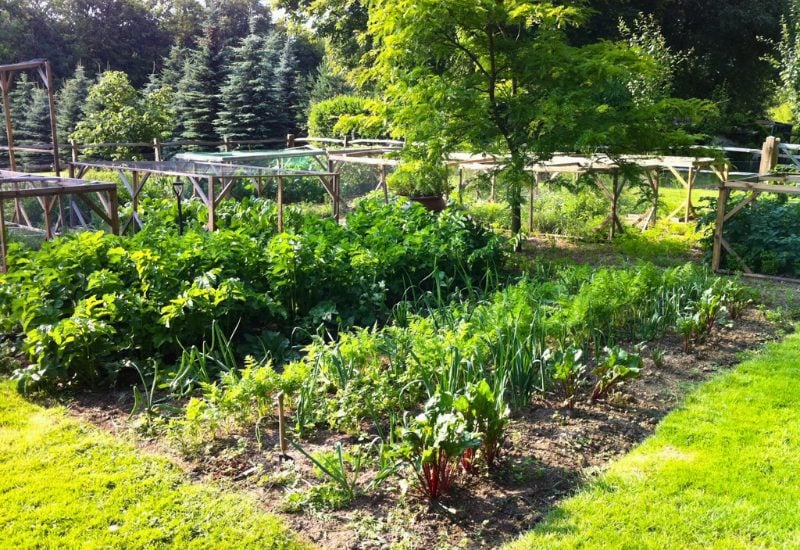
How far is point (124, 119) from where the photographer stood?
1806 centimetres

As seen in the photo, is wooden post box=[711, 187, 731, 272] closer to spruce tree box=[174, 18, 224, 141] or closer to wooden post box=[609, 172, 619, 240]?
wooden post box=[609, 172, 619, 240]

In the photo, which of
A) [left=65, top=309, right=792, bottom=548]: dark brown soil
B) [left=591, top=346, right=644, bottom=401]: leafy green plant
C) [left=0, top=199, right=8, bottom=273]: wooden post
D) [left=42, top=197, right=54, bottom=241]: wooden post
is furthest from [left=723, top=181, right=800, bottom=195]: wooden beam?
[left=42, top=197, right=54, bottom=241]: wooden post

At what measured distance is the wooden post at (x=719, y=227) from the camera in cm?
803

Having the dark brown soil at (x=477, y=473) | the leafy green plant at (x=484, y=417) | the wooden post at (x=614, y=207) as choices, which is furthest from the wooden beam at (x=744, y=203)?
the leafy green plant at (x=484, y=417)

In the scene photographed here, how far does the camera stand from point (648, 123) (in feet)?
27.0

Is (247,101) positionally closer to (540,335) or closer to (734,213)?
(734,213)

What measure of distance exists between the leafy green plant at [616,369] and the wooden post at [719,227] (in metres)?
4.58

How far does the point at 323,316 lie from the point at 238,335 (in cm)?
72

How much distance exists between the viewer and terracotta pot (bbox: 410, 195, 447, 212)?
11328 millimetres

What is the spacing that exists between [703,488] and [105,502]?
3071 mm

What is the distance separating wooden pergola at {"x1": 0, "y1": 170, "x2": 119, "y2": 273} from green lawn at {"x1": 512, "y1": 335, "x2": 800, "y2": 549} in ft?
19.4

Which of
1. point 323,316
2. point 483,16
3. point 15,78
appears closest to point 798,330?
point 323,316

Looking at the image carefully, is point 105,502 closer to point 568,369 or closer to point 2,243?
point 568,369

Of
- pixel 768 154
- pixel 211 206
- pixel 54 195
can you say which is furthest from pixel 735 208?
pixel 54 195
